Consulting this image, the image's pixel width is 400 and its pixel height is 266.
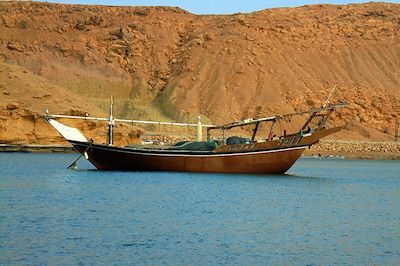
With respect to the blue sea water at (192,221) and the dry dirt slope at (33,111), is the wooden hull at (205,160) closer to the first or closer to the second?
the blue sea water at (192,221)

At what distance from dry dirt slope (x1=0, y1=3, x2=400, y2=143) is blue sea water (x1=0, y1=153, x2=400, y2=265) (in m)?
65.2

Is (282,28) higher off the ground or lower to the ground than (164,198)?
higher

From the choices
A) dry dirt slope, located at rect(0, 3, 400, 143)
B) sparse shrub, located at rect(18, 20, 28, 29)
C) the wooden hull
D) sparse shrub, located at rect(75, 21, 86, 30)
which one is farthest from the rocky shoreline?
the wooden hull

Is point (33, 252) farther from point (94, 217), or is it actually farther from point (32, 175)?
point (32, 175)

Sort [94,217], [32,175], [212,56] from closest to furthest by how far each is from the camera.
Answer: [94,217], [32,175], [212,56]

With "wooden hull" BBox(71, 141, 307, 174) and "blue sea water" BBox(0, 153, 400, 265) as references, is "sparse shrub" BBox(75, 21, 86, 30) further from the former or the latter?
"blue sea water" BBox(0, 153, 400, 265)

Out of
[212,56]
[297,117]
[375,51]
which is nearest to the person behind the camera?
[297,117]

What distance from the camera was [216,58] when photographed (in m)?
124

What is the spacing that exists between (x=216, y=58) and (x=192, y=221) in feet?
299

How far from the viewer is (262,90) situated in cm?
11994

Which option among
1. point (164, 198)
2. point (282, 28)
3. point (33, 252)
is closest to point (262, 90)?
point (282, 28)

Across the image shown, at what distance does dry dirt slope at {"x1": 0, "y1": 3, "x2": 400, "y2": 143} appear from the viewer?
11969 cm

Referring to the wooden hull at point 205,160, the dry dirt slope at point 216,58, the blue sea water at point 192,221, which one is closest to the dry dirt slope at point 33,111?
the dry dirt slope at point 216,58

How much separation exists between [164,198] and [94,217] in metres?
7.73
